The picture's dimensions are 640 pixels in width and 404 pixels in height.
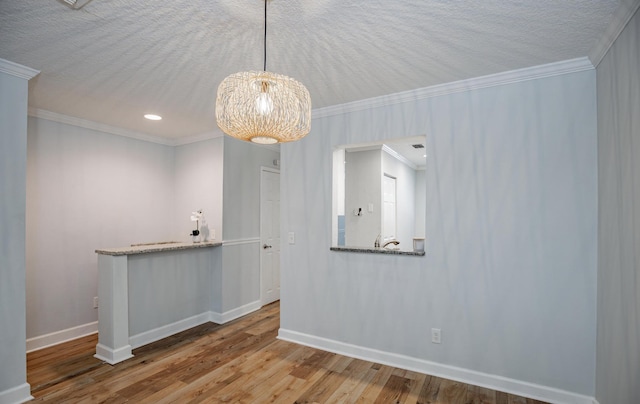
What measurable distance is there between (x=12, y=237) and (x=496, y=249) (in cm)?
365

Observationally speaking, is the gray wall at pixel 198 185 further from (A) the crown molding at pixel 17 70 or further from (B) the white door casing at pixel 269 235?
(A) the crown molding at pixel 17 70

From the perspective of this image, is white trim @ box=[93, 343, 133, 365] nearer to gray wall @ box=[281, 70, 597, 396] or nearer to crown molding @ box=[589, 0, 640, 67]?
gray wall @ box=[281, 70, 597, 396]

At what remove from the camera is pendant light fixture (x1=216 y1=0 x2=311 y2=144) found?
5.16 ft

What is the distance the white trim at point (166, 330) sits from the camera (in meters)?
3.34

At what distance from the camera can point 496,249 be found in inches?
99.3

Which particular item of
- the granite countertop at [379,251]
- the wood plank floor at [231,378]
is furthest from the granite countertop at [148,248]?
the granite countertop at [379,251]

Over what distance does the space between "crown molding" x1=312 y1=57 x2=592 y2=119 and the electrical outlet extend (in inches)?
79.0

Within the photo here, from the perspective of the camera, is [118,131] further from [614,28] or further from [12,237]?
[614,28]

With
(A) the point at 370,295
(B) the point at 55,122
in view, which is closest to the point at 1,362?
(B) the point at 55,122

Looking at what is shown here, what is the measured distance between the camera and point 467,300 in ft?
8.55

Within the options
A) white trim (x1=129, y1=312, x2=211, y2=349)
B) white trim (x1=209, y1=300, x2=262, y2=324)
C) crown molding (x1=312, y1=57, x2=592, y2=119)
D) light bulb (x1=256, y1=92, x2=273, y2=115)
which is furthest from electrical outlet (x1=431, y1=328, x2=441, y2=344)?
white trim (x1=129, y1=312, x2=211, y2=349)

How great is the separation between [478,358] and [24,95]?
4069mm

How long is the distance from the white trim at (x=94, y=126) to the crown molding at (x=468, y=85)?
248 cm

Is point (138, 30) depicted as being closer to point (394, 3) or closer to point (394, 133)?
point (394, 3)
